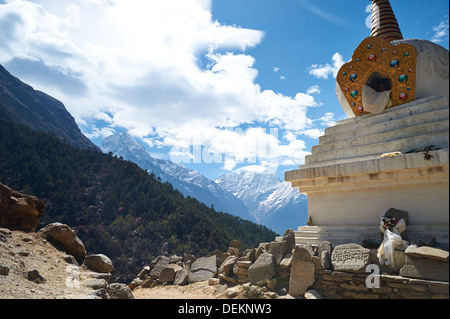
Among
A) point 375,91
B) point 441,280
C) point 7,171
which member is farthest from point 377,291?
point 7,171

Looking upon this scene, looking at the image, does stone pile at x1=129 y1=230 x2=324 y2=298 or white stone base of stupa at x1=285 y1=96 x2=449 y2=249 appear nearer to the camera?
white stone base of stupa at x1=285 y1=96 x2=449 y2=249

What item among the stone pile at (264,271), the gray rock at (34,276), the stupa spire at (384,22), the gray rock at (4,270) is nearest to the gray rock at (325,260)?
the stone pile at (264,271)

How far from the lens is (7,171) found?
42.8 meters

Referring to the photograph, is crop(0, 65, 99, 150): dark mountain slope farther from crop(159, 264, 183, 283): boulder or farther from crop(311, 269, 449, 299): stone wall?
crop(311, 269, 449, 299): stone wall

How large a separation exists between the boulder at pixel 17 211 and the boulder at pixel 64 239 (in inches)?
21.7

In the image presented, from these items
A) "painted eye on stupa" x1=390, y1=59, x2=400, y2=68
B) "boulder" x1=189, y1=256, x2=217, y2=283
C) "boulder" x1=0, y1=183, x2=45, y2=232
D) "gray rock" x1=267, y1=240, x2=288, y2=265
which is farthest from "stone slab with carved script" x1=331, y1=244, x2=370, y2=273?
"boulder" x1=0, y1=183, x2=45, y2=232

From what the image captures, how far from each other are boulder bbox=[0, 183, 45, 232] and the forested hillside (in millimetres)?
26249

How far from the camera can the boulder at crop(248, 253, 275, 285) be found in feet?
22.9

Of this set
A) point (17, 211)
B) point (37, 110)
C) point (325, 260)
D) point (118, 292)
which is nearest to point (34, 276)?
point (118, 292)

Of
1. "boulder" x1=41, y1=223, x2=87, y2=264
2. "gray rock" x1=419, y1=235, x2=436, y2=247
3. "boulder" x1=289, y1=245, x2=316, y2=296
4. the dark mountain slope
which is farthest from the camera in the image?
the dark mountain slope

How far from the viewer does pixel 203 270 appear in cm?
1038

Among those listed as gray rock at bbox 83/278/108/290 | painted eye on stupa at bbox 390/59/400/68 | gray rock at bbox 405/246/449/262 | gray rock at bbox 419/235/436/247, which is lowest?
gray rock at bbox 83/278/108/290

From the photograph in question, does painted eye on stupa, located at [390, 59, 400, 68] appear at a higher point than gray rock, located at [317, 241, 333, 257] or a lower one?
higher
